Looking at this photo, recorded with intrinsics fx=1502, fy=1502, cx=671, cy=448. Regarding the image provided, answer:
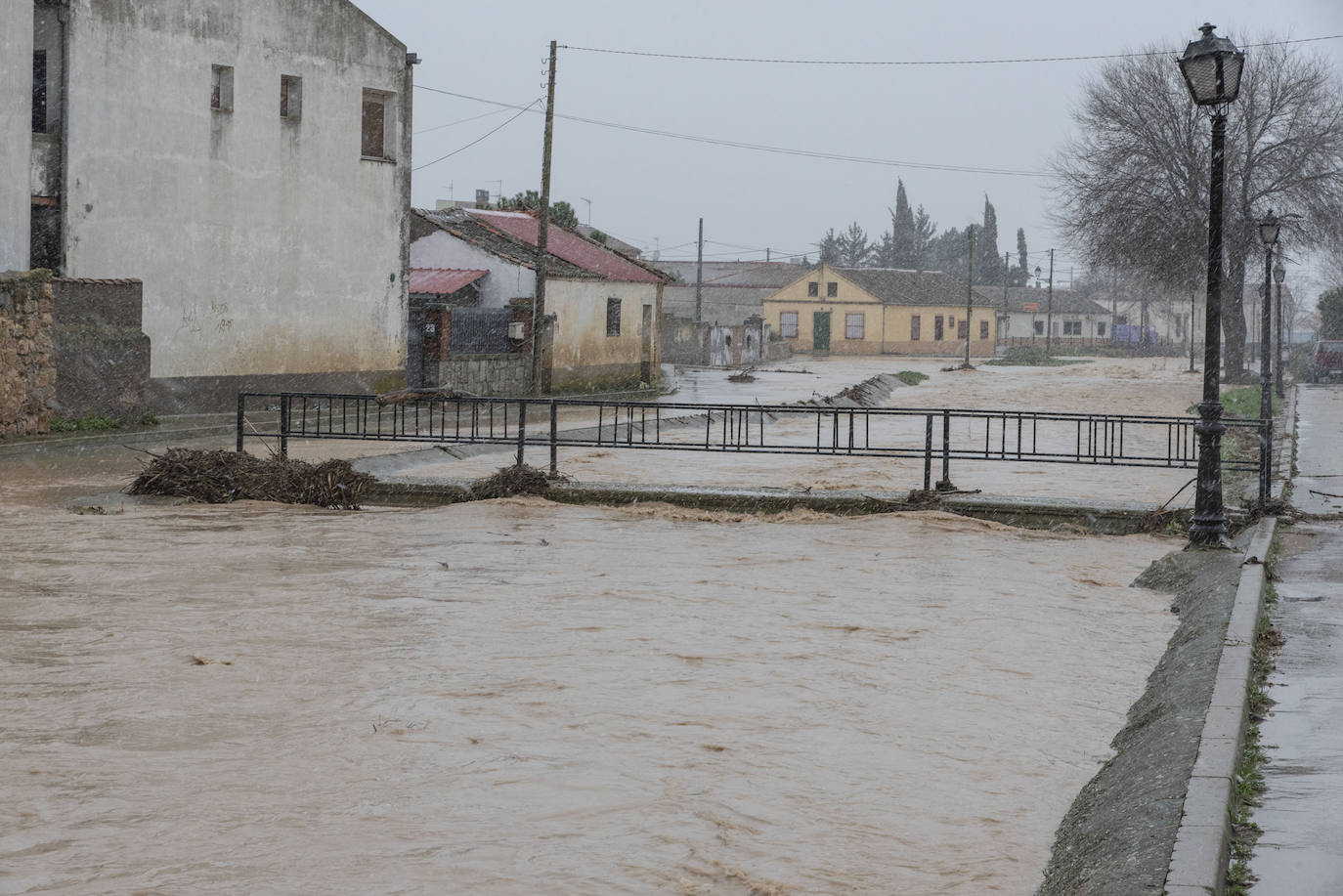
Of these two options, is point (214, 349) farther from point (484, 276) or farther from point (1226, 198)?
point (1226, 198)

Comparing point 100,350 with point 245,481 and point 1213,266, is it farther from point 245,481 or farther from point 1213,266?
point 1213,266

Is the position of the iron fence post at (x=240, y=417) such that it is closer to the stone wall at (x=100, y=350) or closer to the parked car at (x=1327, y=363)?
the stone wall at (x=100, y=350)

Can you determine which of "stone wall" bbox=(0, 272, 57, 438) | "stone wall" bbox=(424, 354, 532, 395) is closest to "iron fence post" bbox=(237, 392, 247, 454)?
"stone wall" bbox=(0, 272, 57, 438)

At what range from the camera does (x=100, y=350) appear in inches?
932

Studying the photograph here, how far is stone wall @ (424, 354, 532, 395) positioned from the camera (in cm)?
3347

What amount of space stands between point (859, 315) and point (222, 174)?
64185 millimetres

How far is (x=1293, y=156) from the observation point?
4728cm

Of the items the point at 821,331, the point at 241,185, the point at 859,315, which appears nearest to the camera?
the point at 241,185

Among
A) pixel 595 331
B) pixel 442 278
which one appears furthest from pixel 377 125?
pixel 595 331

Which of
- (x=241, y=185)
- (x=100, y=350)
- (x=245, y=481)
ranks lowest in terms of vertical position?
(x=245, y=481)

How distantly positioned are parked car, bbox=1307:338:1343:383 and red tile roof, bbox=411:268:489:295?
32.3 metres

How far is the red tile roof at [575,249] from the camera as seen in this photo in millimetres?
41656

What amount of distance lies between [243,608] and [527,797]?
15.8ft

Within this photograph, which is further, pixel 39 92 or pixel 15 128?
pixel 39 92
